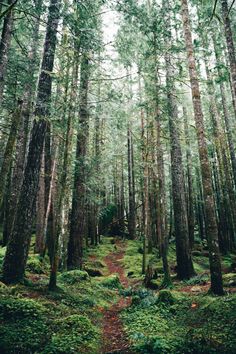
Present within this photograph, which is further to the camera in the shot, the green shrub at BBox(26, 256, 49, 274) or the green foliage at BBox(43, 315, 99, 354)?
the green shrub at BBox(26, 256, 49, 274)

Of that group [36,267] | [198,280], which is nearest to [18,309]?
[36,267]

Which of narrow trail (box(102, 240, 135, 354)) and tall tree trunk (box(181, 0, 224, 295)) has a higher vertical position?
tall tree trunk (box(181, 0, 224, 295))

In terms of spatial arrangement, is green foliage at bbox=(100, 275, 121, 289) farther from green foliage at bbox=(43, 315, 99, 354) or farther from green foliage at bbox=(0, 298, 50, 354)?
green foliage at bbox=(0, 298, 50, 354)

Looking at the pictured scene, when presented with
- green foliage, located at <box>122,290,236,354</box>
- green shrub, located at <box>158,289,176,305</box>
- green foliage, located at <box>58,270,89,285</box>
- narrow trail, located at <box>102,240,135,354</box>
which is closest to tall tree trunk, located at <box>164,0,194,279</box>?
narrow trail, located at <box>102,240,135,354</box>

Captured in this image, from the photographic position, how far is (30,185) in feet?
26.9

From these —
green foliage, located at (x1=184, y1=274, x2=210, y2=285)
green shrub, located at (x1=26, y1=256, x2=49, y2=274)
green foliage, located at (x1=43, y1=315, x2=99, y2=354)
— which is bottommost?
green foliage, located at (x1=43, y1=315, x2=99, y2=354)

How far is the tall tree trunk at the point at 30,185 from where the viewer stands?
7777 millimetres

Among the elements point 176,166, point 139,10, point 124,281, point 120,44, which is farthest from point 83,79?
point 124,281

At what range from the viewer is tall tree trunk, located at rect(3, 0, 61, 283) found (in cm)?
778

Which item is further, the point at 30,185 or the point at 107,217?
the point at 107,217

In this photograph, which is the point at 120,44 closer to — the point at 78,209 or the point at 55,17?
the point at 55,17

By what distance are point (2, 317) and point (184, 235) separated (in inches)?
315

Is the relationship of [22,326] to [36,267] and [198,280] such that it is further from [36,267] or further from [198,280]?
[198,280]

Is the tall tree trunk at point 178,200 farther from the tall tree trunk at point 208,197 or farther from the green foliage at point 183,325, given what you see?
the green foliage at point 183,325
